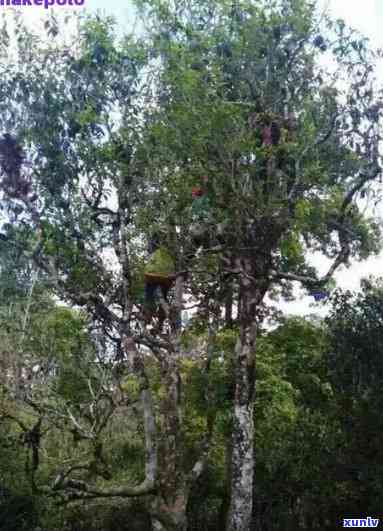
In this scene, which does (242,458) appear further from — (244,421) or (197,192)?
(197,192)

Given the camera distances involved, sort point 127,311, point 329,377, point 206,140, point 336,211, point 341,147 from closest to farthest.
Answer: point 206,140, point 127,311, point 341,147, point 329,377, point 336,211

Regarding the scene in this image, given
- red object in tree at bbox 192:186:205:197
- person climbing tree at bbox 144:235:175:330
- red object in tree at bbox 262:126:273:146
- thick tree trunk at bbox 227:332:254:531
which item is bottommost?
thick tree trunk at bbox 227:332:254:531

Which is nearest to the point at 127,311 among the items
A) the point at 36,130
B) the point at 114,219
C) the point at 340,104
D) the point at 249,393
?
the point at 114,219

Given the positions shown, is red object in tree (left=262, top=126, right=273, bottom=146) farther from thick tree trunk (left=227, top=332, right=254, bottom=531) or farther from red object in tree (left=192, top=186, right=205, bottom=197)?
thick tree trunk (left=227, top=332, right=254, bottom=531)

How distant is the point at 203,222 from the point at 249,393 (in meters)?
2.59

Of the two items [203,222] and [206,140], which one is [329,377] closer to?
[203,222]

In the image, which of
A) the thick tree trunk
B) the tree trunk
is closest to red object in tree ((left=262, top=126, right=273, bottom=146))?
the tree trunk

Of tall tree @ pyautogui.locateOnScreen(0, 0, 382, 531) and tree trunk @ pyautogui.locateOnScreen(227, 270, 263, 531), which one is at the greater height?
tall tree @ pyautogui.locateOnScreen(0, 0, 382, 531)

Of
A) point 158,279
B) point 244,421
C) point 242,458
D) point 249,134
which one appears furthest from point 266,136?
point 242,458

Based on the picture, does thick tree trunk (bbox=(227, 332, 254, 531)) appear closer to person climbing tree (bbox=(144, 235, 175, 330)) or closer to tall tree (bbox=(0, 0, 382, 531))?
tall tree (bbox=(0, 0, 382, 531))

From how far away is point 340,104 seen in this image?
9.33 metres

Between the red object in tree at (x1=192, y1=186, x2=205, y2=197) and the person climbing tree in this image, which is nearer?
the red object in tree at (x1=192, y1=186, x2=205, y2=197)

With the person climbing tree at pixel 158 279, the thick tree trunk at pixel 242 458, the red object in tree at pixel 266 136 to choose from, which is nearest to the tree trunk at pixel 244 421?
the thick tree trunk at pixel 242 458

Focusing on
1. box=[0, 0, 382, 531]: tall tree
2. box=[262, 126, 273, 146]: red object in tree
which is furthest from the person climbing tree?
box=[262, 126, 273, 146]: red object in tree
